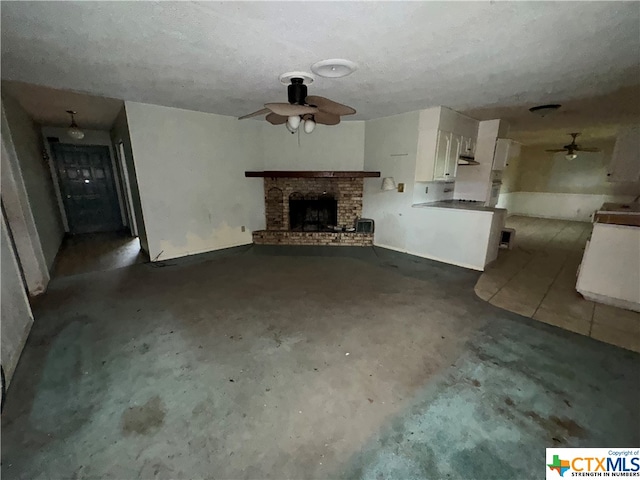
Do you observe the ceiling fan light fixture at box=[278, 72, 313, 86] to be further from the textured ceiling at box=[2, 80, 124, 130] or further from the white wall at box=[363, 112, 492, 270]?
the textured ceiling at box=[2, 80, 124, 130]

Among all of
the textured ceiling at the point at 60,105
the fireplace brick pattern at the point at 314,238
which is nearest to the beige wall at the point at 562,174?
the fireplace brick pattern at the point at 314,238

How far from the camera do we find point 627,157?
4.61m

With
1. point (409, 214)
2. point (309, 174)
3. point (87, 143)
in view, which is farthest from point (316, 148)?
point (87, 143)

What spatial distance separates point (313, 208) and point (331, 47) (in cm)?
372

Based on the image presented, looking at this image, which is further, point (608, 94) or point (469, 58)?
point (608, 94)

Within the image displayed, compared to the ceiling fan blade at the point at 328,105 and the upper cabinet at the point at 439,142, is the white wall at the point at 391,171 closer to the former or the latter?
the upper cabinet at the point at 439,142

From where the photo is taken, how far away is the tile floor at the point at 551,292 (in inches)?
97.6

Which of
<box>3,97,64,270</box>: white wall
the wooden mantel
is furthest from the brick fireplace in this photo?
<box>3,97,64,270</box>: white wall

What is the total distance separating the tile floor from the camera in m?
2.48

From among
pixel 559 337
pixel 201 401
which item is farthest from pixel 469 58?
pixel 201 401

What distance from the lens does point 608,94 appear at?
10.8 feet

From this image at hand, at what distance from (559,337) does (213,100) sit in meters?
4.64

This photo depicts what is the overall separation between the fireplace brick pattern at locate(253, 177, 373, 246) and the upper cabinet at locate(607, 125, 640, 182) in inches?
172

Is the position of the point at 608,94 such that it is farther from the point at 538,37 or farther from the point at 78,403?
the point at 78,403
